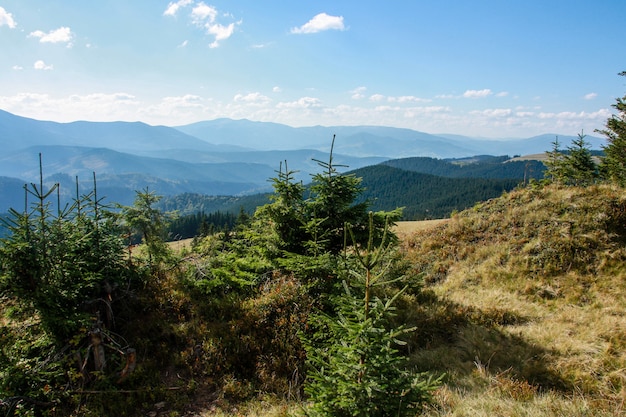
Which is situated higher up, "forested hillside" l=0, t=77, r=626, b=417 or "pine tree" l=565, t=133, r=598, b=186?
A: "pine tree" l=565, t=133, r=598, b=186

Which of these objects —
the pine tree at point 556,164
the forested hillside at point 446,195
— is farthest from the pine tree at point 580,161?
the forested hillside at point 446,195

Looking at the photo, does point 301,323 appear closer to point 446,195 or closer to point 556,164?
point 556,164

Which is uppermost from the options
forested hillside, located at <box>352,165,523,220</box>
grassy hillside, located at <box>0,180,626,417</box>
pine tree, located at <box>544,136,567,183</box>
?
pine tree, located at <box>544,136,567,183</box>

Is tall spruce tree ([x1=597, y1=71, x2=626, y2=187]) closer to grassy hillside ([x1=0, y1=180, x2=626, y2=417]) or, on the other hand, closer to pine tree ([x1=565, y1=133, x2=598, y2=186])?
pine tree ([x1=565, y1=133, x2=598, y2=186])

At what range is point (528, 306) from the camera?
8.88 meters

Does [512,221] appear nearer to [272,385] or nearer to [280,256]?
[280,256]

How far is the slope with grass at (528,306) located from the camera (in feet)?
17.7

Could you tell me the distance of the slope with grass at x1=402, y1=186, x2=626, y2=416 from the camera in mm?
5398

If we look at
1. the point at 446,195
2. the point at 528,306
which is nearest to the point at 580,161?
the point at 528,306

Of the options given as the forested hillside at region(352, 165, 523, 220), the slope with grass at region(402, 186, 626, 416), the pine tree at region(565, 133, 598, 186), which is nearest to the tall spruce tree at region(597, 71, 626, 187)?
the pine tree at region(565, 133, 598, 186)

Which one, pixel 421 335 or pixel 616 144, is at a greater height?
pixel 616 144

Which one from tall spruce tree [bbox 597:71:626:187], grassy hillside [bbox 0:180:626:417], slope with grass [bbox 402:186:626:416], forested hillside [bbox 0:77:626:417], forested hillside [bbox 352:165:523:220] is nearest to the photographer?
forested hillside [bbox 0:77:626:417]

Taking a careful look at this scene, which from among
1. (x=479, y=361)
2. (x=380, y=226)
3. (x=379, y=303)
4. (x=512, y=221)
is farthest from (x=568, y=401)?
(x=512, y=221)

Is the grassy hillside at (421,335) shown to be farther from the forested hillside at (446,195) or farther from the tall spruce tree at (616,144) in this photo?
the forested hillside at (446,195)
